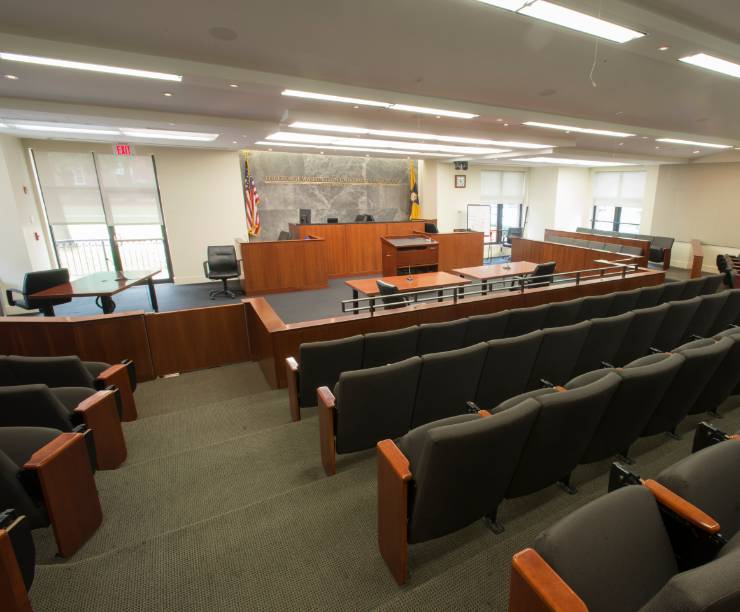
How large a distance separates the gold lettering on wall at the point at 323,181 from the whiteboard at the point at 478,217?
2.81m

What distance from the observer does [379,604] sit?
155 centimetres

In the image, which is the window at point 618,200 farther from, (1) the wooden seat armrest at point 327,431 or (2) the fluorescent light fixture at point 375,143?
(1) the wooden seat armrest at point 327,431

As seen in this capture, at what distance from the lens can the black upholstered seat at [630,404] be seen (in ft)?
6.35

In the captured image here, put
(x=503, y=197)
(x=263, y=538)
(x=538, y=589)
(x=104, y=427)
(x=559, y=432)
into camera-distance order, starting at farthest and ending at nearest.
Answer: (x=503, y=197)
(x=104, y=427)
(x=263, y=538)
(x=559, y=432)
(x=538, y=589)

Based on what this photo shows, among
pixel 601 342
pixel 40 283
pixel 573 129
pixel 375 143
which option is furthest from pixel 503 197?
pixel 40 283

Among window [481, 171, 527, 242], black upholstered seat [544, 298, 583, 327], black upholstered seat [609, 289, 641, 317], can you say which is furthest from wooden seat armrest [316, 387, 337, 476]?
window [481, 171, 527, 242]

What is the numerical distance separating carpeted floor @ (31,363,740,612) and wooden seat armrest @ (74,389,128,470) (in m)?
0.09

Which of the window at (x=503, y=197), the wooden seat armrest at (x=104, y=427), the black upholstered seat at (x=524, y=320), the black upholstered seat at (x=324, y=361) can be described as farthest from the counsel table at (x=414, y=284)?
the window at (x=503, y=197)

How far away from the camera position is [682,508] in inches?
48.3

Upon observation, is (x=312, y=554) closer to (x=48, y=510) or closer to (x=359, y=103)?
(x=48, y=510)

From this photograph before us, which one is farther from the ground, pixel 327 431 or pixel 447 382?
pixel 447 382

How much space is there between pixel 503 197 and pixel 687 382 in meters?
14.3

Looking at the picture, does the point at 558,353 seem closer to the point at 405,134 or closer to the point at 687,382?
the point at 687,382

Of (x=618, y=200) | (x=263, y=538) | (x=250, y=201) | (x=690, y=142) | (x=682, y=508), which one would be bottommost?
(x=263, y=538)
